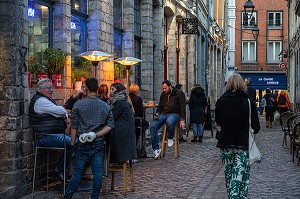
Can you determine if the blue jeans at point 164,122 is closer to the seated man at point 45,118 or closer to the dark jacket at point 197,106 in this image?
the dark jacket at point 197,106

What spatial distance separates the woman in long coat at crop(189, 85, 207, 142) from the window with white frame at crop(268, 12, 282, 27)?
118 ft

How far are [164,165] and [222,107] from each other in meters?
5.18

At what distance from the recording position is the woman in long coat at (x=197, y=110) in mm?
18750

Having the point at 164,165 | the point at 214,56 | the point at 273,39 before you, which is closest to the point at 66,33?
the point at 164,165

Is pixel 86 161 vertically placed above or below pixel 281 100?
below

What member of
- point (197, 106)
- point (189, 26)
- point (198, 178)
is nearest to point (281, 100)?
point (189, 26)

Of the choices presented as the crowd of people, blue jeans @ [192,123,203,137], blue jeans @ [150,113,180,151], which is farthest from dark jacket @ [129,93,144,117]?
blue jeans @ [192,123,203,137]

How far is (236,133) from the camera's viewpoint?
814 cm

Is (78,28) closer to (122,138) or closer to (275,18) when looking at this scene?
(122,138)

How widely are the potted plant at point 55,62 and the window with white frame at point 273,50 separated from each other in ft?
140

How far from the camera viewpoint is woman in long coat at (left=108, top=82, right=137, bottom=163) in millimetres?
9492

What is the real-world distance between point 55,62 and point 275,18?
43760 millimetres

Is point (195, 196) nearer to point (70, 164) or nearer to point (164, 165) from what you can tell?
point (70, 164)

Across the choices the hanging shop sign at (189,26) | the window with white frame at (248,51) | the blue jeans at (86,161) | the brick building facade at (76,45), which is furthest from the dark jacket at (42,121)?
the window with white frame at (248,51)
